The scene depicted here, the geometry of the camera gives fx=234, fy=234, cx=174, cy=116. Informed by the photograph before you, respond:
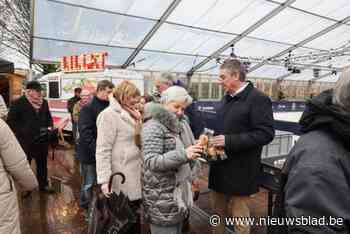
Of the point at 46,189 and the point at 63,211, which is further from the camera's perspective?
the point at 46,189

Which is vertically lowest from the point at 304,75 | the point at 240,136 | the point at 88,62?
the point at 240,136

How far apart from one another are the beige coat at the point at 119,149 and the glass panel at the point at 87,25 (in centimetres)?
600

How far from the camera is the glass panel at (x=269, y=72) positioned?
12.8 metres

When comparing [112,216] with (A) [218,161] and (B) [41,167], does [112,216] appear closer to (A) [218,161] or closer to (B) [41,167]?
(A) [218,161]

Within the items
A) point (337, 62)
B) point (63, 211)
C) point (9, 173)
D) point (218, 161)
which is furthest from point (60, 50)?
point (337, 62)

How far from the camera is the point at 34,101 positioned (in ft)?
10.4

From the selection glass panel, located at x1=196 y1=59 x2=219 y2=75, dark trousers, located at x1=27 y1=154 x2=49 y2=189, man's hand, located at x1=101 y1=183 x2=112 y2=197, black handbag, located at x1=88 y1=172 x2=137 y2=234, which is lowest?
dark trousers, located at x1=27 y1=154 x2=49 y2=189

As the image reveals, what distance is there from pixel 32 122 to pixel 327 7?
29.8ft

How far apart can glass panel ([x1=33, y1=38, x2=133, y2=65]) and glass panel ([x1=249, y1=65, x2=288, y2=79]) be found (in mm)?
7161

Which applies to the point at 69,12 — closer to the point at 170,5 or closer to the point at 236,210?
the point at 170,5

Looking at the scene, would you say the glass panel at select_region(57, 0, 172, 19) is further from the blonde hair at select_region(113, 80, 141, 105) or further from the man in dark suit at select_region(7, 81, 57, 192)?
the blonde hair at select_region(113, 80, 141, 105)

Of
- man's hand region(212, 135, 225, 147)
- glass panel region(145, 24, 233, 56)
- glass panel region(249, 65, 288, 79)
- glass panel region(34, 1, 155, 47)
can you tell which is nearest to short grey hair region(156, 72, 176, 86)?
man's hand region(212, 135, 225, 147)

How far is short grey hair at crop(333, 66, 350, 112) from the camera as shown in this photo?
0.79 meters

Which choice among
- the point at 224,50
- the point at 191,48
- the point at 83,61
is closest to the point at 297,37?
the point at 224,50
